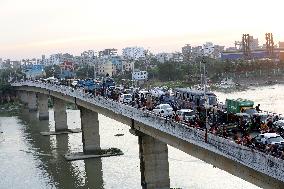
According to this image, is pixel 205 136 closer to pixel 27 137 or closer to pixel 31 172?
pixel 31 172

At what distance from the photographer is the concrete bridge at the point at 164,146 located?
23.1 metres

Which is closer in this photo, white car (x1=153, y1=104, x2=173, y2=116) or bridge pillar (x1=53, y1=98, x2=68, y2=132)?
white car (x1=153, y1=104, x2=173, y2=116)

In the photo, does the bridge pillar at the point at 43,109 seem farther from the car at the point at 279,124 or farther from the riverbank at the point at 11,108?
the car at the point at 279,124

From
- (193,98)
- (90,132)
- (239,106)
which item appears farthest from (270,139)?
(90,132)

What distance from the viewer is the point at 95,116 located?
66.1m

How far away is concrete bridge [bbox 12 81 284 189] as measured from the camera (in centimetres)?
2309

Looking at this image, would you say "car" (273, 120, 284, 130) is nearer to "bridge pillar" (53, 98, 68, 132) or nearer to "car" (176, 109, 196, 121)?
"car" (176, 109, 196, 121)

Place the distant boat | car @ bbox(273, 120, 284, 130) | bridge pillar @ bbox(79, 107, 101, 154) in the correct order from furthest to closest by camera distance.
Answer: the distant boat, bridge pillar @ bbox(79, 107, 101, 154), car @ bbox(273, 120, 284, 130)

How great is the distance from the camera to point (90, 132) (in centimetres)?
6412

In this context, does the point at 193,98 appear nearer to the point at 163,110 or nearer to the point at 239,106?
the point at 163,110

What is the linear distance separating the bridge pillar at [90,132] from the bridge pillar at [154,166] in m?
21.2

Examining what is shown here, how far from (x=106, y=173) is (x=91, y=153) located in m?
9.89

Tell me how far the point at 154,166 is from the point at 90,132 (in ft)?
75.0

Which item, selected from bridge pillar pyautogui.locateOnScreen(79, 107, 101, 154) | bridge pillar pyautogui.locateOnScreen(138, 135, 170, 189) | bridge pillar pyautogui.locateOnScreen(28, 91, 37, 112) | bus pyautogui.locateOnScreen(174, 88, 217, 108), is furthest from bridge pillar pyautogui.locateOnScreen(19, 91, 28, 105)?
bridge pillar pyautogui.locateOnScreen(138, 135, 170, 189)
